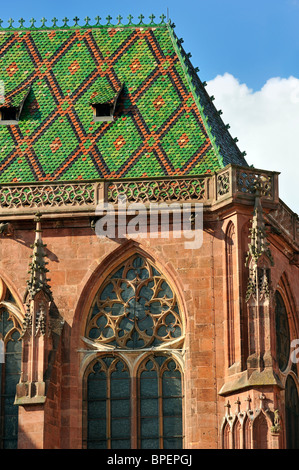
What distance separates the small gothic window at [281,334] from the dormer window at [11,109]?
6102 mm

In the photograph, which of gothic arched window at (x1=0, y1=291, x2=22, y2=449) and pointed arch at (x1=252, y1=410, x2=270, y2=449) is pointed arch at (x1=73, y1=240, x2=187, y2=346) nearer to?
gothic arched window at (x1=0, y1=291, x2=22, y2=449)

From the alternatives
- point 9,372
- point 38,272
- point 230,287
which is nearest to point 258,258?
point 230,287

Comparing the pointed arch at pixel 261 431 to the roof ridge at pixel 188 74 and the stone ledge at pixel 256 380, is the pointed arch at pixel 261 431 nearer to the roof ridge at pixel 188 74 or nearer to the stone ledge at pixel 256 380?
the stone ledge at pixel 256 380

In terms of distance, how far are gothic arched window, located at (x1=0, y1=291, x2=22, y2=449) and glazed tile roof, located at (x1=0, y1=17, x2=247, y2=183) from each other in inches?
108

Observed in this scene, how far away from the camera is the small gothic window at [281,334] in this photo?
32094mm

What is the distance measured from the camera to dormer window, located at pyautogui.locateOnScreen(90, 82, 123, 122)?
33906mm

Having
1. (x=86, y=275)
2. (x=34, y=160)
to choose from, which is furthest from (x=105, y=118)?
(x=86, y=275)

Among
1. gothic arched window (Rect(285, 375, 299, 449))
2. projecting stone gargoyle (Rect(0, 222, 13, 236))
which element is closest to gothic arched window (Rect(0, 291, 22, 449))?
projecting stone gargoyle (Rect(0, 222, 13, 236))

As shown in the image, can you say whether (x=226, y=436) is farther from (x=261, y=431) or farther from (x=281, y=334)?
(x=281, y=334)

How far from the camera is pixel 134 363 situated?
31.2 meters

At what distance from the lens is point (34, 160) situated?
109 feet

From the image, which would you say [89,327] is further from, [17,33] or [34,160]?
[17,33]
